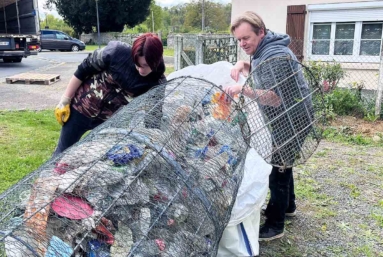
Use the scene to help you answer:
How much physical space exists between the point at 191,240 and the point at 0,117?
Result: 4896mm

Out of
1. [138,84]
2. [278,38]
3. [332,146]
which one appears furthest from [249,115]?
[332,146]

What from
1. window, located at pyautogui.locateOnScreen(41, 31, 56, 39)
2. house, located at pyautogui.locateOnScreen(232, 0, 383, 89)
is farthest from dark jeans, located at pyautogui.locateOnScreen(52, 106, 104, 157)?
window, located at pyautogui.locateOnScreen(41, 31, 56, 39)

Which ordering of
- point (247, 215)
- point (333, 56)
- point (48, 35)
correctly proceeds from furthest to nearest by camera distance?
point (48, 35) < point (333, 56) < point (247, 215)

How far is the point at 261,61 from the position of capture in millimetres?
2354

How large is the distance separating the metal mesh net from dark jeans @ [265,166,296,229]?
0.59 meters


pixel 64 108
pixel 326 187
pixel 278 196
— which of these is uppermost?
pixel 64 108

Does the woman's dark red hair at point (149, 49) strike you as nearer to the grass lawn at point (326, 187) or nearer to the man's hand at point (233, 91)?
the man's hand at point (233, 91)

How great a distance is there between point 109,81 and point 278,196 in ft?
4.49

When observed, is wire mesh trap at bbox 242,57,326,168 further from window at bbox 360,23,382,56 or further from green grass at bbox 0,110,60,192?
window at bbox 360,23,382,56

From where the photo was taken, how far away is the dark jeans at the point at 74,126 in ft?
Answer: 9.01

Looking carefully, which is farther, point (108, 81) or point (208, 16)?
point (208, 16)

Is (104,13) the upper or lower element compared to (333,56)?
upper

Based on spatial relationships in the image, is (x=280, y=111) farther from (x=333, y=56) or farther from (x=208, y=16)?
(x=208, y=16)

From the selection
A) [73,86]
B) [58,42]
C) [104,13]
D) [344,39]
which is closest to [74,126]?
[73,86]
